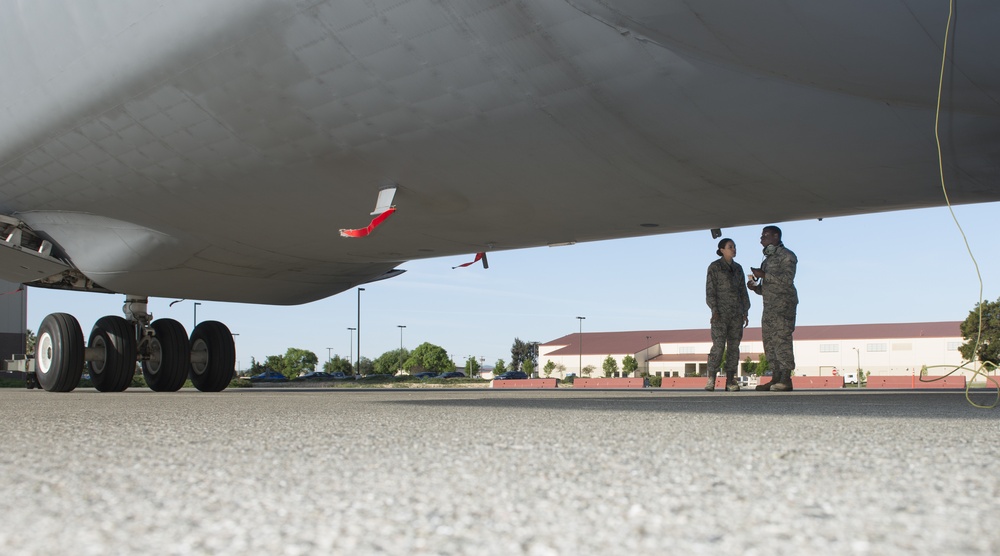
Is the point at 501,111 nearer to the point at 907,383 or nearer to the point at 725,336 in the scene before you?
the point at 725,336

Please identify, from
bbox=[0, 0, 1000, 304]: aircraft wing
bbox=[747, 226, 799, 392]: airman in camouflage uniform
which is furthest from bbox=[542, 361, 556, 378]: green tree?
bbox=[0, 0, 1000, 304]: aircraft wing

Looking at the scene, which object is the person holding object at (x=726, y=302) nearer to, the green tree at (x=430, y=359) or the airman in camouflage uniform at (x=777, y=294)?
the airman in camouflage uniform at (x=777, y=294)

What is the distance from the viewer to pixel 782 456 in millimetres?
2219

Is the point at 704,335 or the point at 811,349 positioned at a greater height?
the point at 704,335

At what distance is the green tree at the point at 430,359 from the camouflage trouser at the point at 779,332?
285ft

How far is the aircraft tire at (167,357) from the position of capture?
1108cm

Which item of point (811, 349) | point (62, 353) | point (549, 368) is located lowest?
point (549, 368)

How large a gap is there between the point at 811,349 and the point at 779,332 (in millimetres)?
79218

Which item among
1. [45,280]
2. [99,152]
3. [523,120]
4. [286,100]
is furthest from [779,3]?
[45,280]

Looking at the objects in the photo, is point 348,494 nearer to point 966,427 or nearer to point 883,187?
point 966,427

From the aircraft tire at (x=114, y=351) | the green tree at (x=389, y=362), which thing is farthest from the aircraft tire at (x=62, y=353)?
the green tree at (x=389, y=362)

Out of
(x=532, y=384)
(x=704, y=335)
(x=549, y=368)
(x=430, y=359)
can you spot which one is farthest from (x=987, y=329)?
(x=430, y=359)

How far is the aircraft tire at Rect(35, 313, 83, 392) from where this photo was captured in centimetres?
1046

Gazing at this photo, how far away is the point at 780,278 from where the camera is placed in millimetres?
7332
